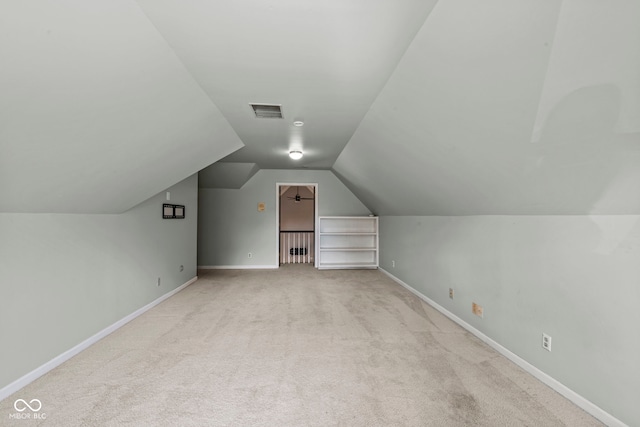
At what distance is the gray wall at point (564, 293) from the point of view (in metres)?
1.69

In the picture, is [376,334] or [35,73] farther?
[376,334]

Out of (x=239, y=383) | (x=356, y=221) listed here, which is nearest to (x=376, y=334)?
(x=239, y=383)

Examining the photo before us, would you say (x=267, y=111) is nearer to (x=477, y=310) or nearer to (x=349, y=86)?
(x=349, y=86)

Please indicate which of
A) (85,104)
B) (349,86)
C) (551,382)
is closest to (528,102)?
(349,86)

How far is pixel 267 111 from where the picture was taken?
3.09 m

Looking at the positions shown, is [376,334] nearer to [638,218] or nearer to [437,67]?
[638,218]

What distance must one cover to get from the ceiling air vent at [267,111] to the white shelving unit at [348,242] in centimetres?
394

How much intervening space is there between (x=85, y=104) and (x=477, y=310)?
12.3 ft

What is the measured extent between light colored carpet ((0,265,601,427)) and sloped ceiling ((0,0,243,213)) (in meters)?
1.45

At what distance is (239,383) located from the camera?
7.24 ft

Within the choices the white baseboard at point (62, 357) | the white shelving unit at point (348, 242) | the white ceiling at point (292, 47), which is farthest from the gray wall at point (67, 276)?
the white shelving unit at point (348, 242)

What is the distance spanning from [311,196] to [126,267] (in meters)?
7.69

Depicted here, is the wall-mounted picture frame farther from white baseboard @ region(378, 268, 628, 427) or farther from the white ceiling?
white baseboard @ region(378, 268, 628, 427)

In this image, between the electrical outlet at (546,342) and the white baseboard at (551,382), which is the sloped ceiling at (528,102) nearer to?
the electrical outlet at (546,342)
